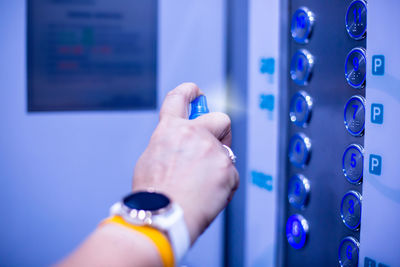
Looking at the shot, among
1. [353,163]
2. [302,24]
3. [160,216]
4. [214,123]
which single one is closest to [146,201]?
[160,216]

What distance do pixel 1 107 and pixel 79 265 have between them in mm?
690

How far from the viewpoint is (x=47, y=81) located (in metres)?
0.96

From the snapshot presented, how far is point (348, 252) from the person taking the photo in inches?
24.1

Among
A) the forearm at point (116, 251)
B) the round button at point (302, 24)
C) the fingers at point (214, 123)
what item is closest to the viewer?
the forearm at point (116, 251)

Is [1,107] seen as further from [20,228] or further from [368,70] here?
[368,70]

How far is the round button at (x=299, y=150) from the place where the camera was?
0.71 metres

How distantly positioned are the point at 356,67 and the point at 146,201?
37cm

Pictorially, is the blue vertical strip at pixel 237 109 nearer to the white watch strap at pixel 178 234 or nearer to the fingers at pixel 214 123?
the fingers at pixel 214 123

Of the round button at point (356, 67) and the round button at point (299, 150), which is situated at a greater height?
the round button at point (356, 67)

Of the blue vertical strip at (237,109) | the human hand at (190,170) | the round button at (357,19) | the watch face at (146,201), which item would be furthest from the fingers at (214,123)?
the blue vertical strip at (237,109)

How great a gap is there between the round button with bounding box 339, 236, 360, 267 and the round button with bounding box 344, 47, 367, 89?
0.76 ft

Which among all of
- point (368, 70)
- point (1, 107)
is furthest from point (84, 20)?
point (368, 70)

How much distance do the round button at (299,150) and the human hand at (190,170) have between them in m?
0.26

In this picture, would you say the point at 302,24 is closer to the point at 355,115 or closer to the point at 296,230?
the point at 355,115
